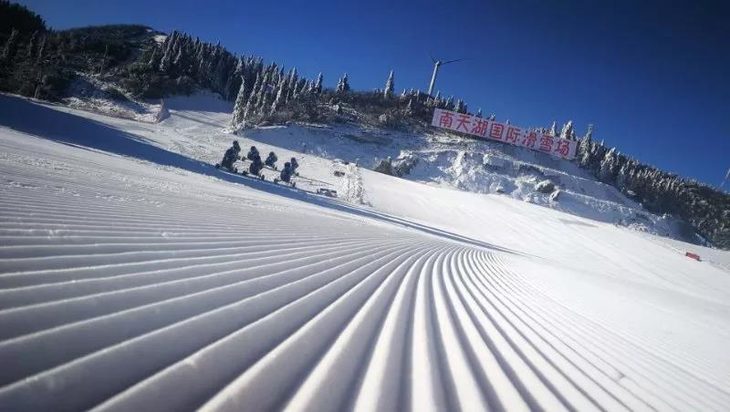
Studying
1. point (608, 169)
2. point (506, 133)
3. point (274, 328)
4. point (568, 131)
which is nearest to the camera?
point (274, 328)

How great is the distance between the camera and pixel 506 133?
262 feet

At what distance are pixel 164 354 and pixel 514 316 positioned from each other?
411cm

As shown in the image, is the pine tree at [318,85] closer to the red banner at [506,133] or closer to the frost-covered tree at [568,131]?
the red banner at [506,133]

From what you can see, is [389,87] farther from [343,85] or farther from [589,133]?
[589,133]

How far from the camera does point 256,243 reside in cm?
562

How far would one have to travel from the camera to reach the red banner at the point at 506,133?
77.4 meters

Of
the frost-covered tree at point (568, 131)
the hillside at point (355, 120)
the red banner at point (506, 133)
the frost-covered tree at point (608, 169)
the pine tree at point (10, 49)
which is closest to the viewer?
the pine tree at point (10, 49)

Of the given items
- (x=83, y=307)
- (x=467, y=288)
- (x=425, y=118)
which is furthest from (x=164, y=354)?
(x=425, y=118)

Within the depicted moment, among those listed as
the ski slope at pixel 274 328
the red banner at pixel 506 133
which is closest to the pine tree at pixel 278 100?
the red banner at pixel 506 133

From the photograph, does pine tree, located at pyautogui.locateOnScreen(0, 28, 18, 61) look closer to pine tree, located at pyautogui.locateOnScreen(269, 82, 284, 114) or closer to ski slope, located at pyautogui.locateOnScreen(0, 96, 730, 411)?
pine tree, located at pyautogui.locateOnScreen(269, 82, 284, 114)

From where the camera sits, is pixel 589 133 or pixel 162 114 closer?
pixel 162 114

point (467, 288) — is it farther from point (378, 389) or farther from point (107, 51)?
point (107, 51)

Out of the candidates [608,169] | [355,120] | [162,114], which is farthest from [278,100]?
[608,169]

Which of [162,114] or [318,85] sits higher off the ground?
[318,85]
